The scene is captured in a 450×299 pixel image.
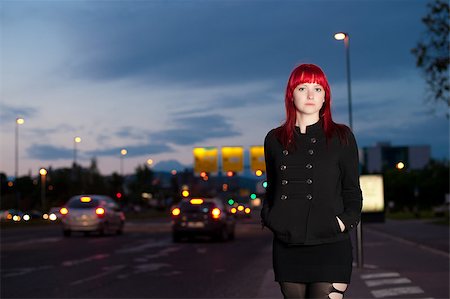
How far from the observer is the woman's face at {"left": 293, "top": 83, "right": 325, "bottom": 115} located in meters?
3.96

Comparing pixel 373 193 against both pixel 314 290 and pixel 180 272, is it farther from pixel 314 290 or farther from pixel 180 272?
pixel 314 290

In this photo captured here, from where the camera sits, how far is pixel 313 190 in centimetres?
380

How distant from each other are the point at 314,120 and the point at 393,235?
30.5 meters

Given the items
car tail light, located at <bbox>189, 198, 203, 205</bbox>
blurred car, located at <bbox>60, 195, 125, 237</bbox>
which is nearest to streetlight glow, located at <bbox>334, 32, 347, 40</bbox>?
car tail light, located at <bbox>189, 198, 203, 205</bbox>

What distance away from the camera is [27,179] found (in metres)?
146

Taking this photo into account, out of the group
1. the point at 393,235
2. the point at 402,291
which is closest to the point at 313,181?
the point at 402,291

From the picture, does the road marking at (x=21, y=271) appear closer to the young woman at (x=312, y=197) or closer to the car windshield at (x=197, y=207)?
the car windshield at (x=197, y=207)

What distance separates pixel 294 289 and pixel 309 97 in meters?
0.96

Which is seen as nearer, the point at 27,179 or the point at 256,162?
the point at 256,162

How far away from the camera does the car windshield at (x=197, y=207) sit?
28.5 m

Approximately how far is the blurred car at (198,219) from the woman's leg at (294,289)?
24.3 metres

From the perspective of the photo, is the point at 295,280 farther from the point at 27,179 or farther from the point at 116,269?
the point at 27,179

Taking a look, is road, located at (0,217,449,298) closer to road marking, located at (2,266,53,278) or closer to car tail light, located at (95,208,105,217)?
road marking, located at (2,266,53,278)

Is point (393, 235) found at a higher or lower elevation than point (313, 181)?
lower
